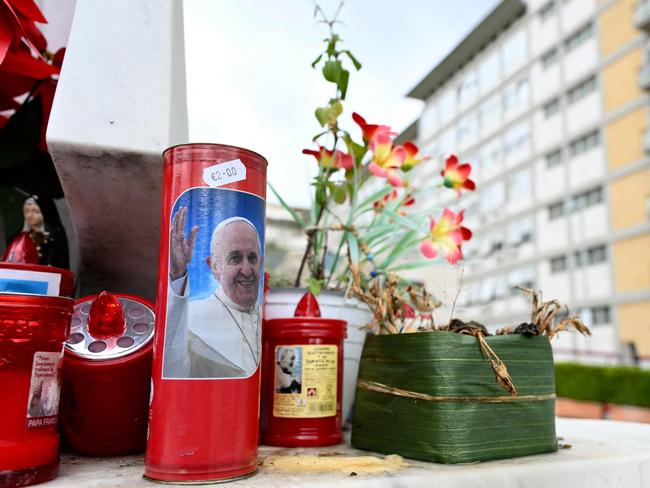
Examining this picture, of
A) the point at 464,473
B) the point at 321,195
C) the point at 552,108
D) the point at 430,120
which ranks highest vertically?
the point at 430,120

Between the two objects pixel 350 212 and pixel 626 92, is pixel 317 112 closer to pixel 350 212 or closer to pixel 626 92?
pixel 350 212

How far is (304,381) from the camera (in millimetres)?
682

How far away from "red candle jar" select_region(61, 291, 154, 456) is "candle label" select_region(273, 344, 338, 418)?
0.16 m

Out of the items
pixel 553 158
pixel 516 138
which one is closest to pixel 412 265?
pixel 553 158

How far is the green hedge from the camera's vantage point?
6984mm

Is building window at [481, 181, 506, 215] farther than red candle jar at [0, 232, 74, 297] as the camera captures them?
Yes

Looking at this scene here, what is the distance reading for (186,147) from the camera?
52 centimetres

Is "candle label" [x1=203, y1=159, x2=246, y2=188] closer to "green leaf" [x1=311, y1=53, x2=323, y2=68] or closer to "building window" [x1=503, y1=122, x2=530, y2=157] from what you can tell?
"green leaf" [x1=311, y1=53, x2=323, y2=68]

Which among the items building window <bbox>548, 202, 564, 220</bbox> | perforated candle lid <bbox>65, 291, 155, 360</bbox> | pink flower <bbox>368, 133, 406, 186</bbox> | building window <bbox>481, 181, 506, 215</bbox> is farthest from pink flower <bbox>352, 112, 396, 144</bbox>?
building window <bbox>481, 181, 506, 215</bbox>

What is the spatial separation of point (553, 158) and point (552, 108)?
1.34m

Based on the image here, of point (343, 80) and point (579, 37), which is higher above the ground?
point (579, 37)

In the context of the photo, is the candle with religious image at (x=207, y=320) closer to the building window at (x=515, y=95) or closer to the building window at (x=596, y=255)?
the building window at (x=596, y=255)

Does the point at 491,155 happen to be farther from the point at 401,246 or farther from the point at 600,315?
the point at 401,246

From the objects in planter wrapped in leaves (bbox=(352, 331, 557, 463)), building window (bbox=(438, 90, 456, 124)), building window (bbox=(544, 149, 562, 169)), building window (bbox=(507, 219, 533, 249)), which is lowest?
planter wrapped in leaves (bbox=(352, 331, 557, 463))
